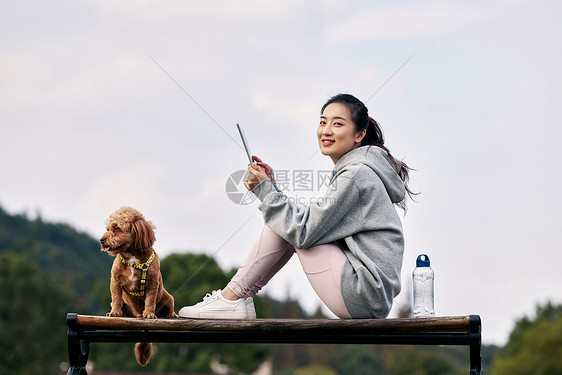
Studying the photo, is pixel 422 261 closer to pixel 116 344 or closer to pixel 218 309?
pixel 218 309

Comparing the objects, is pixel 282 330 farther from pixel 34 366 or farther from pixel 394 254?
pixel 34 366

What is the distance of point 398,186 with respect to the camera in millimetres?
6984

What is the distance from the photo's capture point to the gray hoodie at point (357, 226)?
6.52 metres

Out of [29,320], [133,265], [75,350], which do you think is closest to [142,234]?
[133,265]

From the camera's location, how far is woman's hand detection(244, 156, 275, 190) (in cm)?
673

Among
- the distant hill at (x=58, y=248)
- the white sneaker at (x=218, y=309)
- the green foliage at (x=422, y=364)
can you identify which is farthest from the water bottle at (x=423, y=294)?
the distant hill at (x=58, y=248)

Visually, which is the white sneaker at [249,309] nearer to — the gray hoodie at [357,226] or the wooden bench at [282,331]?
the wooden bench at [282,331]

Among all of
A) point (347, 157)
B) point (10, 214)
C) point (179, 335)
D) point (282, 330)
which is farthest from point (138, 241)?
point (10, 214)

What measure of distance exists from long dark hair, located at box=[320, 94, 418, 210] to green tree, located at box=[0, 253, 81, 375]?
2127 inches

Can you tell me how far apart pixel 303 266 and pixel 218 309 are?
0.70 metres

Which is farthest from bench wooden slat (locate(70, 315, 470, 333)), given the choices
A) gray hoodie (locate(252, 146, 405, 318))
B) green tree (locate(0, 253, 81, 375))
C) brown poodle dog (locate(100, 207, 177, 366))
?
green tree (locate(0, 253, 81, 375))

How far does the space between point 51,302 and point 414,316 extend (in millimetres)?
58579

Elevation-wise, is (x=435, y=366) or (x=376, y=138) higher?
(x=376, y=138)

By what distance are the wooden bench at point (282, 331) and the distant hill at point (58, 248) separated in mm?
78678
